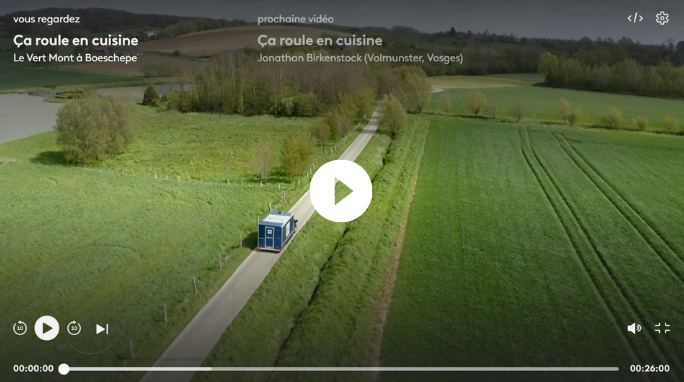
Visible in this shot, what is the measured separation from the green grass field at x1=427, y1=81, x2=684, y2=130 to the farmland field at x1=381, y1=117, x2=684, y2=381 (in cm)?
1256

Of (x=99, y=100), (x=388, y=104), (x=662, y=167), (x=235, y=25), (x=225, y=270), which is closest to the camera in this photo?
(x=225, y=270)

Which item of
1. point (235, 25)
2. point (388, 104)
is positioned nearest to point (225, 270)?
point (235, 25)

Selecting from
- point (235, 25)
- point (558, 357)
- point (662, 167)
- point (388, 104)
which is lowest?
point (558, 357)

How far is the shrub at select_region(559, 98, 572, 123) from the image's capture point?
45469 millimetres

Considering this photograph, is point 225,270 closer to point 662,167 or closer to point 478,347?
point 478,347

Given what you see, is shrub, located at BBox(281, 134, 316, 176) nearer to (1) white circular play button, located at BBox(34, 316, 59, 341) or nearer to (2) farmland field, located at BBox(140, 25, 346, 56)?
(2) farmland field, located at BBox(140, 25, 346, 56)

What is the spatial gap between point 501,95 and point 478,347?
4665cm

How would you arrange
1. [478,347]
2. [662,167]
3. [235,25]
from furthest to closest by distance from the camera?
1. [662,167]
2. [235,25]
3. [478,347]

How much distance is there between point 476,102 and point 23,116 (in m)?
40.3

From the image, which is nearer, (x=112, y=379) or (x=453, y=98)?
(x=112, y=379)

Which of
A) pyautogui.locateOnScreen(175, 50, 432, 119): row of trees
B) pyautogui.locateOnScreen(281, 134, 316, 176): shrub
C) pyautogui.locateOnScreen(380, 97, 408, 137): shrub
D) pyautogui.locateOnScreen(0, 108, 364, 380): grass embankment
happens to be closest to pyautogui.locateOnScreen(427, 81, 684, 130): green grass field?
pyautogui.locateOnScreen(175, 50, 432, 119): row of trees

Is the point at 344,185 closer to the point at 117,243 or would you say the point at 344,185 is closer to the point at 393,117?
the point at 117,243

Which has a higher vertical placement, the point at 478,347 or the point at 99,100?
the point at 99,100

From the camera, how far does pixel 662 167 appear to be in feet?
101
